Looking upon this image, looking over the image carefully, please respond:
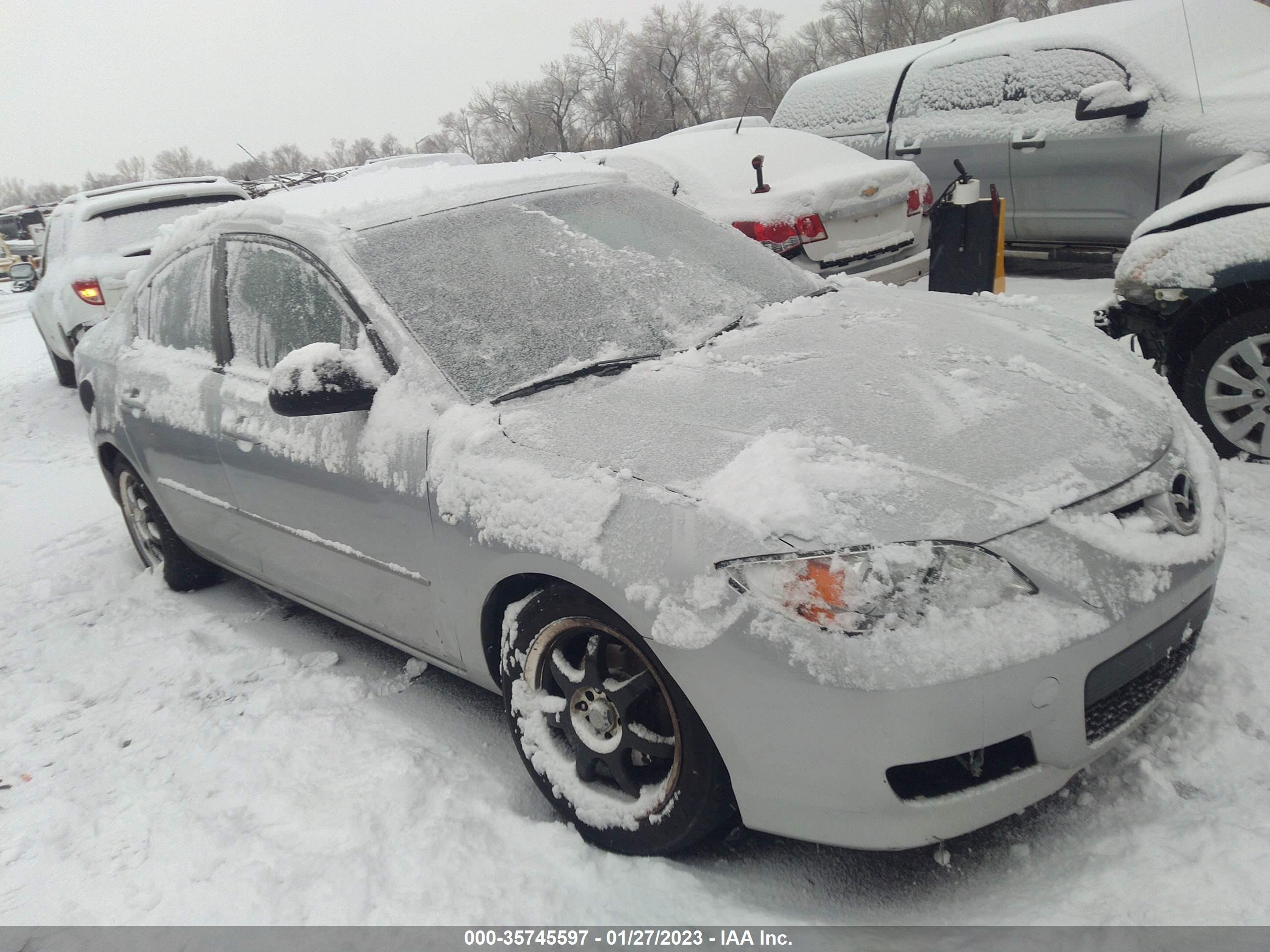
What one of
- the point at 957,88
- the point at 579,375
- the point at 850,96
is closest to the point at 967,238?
the point at 957,88

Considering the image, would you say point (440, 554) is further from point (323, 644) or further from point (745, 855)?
point (323, 644)

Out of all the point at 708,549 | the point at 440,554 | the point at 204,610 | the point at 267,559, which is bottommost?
the point at 204,610

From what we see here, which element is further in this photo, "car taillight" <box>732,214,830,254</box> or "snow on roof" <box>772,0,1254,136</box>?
"snow on roof" <box>772,0,1254,136</box>

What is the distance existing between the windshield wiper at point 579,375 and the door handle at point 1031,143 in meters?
5.79

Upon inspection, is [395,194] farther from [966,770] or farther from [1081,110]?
[1081,110]

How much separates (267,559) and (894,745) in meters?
2.55

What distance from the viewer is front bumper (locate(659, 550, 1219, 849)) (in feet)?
6.18

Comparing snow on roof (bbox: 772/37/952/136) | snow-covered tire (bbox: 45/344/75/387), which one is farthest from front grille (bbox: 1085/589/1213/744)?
snow-covered tire (bbox: 45/344/75/387)

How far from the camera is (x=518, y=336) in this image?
2.83 metres

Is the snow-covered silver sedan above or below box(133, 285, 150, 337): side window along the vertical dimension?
below

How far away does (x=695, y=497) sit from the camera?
6.86ft

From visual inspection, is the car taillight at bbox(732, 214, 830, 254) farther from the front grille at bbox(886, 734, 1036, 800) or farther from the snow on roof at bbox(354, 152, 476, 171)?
the snow on roof at bbox(354, 152, 476, 171)

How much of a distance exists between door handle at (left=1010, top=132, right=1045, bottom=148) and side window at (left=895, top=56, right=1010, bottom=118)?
45 cm

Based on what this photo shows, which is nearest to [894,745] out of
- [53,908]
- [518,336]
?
[518,336]
